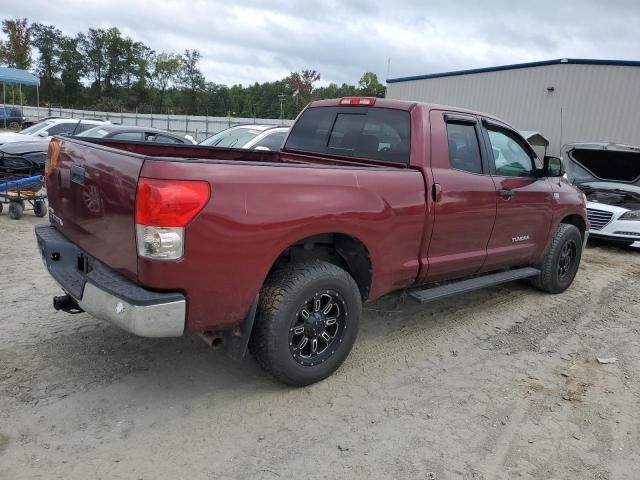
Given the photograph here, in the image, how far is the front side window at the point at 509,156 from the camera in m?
4.75

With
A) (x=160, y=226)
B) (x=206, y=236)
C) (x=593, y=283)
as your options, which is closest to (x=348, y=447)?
(x=206, y=236)

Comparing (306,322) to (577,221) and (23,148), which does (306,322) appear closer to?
(577,221)

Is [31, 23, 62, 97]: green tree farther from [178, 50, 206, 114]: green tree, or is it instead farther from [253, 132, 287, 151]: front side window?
[253, 132, 287, 151]: front side window

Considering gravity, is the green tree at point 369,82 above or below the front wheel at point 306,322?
above

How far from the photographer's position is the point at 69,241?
137 inches

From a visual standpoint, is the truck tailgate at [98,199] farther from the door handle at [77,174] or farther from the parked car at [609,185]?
the parked car at [609,185]

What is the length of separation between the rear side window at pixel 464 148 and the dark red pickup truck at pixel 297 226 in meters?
0.02

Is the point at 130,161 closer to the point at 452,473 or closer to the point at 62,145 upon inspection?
the point at 62,145

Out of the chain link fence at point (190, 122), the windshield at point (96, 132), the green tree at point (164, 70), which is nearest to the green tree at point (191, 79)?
the green tree at point (164, 70)

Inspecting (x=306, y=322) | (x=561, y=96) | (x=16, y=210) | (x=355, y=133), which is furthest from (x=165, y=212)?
(x=561, y=96)

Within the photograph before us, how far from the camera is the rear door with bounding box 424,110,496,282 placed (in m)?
4.02

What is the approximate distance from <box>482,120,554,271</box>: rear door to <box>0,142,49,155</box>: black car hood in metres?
8.71

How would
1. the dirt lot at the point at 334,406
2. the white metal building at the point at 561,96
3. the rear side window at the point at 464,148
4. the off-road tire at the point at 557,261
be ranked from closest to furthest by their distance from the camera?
1. the dirt lot at the point at 334,406
2. the rear side window at the point at 464,148
3. the off-road tire at the point at 557,261
4. the white metal building at the point at 561,96

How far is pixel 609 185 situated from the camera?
9.95 metres
